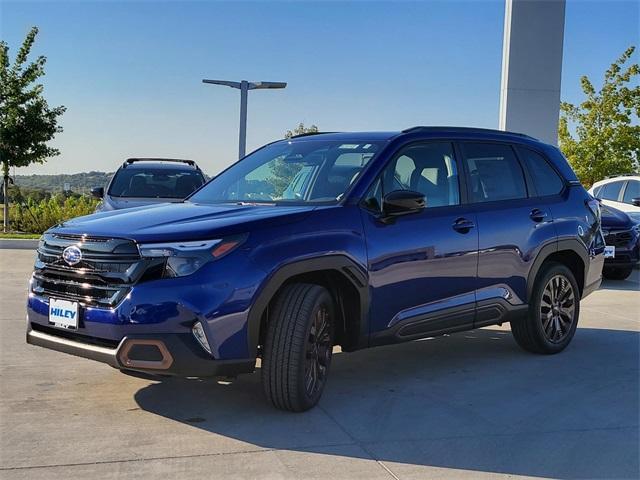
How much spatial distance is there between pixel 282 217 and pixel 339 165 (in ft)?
3.27

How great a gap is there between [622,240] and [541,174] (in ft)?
19.3

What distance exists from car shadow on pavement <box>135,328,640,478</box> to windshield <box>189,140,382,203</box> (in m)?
1.35

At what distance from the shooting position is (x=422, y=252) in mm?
5078

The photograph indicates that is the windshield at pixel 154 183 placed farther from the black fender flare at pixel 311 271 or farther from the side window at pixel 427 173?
the black fender flare at pixel 311 271

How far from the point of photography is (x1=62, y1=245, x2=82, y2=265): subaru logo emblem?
4277 millimetres

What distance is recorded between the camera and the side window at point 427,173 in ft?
17.1

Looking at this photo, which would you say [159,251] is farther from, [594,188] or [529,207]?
[594,188]

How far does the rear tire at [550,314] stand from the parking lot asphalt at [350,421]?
14cm

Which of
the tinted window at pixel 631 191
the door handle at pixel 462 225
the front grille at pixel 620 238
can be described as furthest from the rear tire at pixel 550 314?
the tinted window at pixel 631 191

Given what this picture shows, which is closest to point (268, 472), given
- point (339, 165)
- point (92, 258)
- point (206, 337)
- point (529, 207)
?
point (206, 337)

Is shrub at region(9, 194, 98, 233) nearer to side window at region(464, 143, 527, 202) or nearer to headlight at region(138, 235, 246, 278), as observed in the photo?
side window at region(464, 143, 527, 202)

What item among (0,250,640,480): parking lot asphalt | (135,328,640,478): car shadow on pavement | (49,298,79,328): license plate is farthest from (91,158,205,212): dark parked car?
(49,298,79,328): license plate

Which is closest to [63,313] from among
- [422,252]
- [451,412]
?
[422,252]

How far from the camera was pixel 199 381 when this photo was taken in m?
5.27
